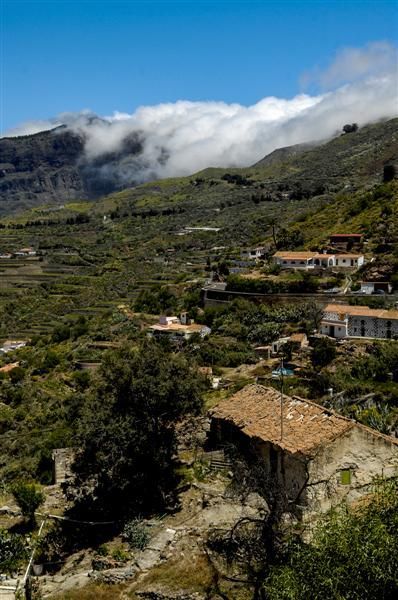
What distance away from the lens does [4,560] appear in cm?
1523

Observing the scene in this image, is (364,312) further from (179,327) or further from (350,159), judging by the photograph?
(350,159)

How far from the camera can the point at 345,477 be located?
1532 centimetres

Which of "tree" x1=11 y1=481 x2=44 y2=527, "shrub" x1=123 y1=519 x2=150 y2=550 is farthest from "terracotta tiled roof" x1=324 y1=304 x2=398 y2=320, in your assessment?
"tree" x1=11 y1=481 x2=44 y2=527

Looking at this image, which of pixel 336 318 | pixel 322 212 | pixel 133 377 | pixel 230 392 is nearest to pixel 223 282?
pixel 336 318

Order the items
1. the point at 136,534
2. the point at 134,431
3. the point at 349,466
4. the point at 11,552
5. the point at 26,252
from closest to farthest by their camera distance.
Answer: the point at 349,466 → the point at 11,552 → the point at 136,534 → the point at 134,431 → the point at 26,252

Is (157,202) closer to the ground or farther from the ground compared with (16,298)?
farther from the ground

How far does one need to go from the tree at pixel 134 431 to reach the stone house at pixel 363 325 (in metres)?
22.2

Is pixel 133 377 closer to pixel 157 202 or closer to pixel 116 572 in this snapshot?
pixel 116 572

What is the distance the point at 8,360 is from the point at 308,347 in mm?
25788

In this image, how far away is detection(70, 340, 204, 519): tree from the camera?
17328mm

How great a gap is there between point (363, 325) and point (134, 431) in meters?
25.3

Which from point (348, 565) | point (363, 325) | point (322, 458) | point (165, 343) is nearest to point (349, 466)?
point (322, 458)

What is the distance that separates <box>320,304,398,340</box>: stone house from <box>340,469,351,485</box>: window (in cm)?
2435

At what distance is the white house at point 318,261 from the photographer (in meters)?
55.1
